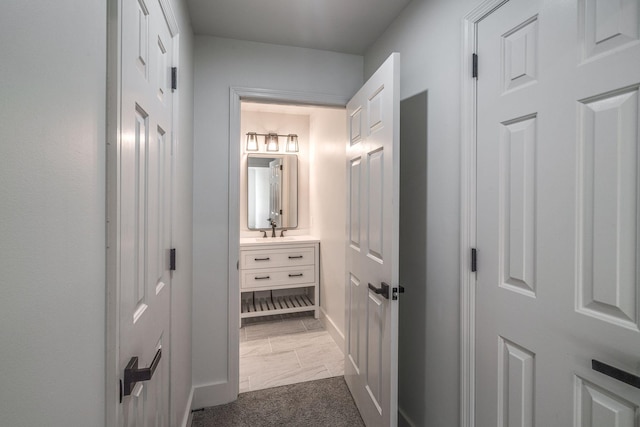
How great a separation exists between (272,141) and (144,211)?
10.1 ft

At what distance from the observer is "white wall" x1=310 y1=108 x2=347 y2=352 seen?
9.47 feet

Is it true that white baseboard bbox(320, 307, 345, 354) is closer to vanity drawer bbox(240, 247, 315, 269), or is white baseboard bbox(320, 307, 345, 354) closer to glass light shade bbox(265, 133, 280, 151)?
vanity drawer bbox(240, 247, 315, 269)

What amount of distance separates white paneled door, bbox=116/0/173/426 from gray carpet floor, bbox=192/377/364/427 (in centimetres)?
72

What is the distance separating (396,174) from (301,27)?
46.9 inches

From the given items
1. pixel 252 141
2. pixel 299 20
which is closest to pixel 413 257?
pixel 299 20

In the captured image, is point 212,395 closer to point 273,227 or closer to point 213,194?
point 213,194

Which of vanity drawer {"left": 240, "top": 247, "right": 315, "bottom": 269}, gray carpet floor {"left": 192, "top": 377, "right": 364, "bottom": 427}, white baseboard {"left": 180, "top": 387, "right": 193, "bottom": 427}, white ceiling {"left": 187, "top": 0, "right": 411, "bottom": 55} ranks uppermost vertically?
white ceiling {"left": 187, "top": 0, "right": 411, "bottom": 55}

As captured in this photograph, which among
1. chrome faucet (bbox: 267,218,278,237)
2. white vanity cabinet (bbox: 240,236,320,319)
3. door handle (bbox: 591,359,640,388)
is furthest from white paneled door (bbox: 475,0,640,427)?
chrome faucet (bbox: 267,218,278,237)

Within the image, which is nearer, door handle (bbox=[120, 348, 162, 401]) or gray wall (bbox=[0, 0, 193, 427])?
gray wall (bbox=[0, 0, 193, 427])

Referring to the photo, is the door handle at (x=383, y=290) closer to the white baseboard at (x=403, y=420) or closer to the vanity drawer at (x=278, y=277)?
the white baseboard at (x=403, y=420)

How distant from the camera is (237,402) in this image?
2.07 metres

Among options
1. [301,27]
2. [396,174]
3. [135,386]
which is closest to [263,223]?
[301,27]

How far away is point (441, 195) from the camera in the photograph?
1.47 meters

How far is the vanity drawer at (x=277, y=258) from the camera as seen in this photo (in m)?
3.33
